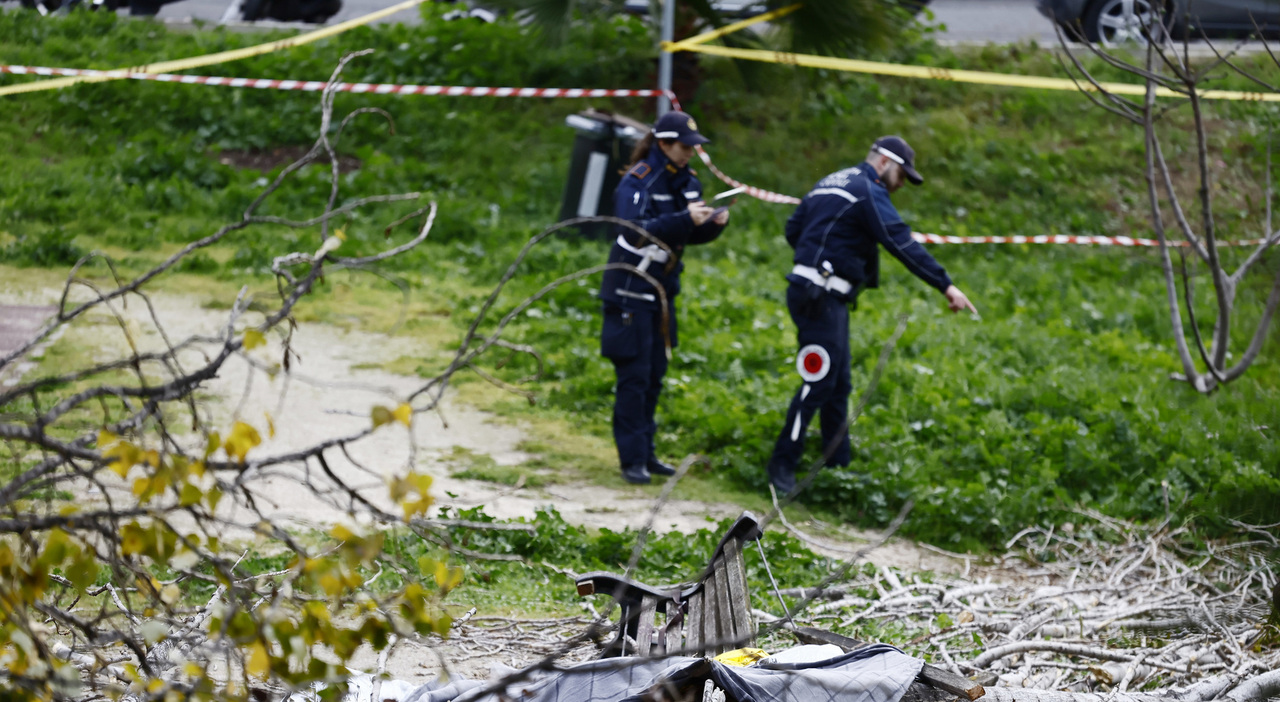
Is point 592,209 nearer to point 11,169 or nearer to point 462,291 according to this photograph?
point 462,291

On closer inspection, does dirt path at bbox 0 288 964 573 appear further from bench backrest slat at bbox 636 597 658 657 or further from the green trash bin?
the green trash bin

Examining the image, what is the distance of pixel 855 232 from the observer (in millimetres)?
6141

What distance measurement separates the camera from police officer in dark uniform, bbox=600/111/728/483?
19.7ft

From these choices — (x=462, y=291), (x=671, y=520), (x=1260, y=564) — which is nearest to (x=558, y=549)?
(x=671, y=520)

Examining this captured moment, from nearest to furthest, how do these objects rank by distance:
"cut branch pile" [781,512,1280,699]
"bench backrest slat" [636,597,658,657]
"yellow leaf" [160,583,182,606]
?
"yellow leaf" [160,583,182,606] < "bench backrest slat" [636,597,658,657] < "cut branch pile" [781,512,1280,699]

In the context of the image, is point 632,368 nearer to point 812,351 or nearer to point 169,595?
point 812,351

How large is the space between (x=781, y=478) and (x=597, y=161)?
14.3 ft

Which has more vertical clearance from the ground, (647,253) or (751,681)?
(647,253)

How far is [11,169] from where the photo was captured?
9953 millimetres

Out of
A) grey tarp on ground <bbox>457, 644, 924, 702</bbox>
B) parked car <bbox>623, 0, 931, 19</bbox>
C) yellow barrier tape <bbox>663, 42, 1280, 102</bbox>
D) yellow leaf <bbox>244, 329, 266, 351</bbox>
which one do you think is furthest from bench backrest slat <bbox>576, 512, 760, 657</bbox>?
parked car <bbox>623, 0, 931, 19</bbox>

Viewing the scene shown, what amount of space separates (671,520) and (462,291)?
3620 millimetres

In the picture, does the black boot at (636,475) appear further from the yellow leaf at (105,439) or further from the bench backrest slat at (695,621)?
the yellow leaf at (105,439)

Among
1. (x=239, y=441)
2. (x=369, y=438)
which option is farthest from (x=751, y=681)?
(x=369, y=438)

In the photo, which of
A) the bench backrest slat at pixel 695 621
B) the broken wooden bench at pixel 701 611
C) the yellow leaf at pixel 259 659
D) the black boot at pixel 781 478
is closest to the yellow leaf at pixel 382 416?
the yellow leaf at pixel 259 659
